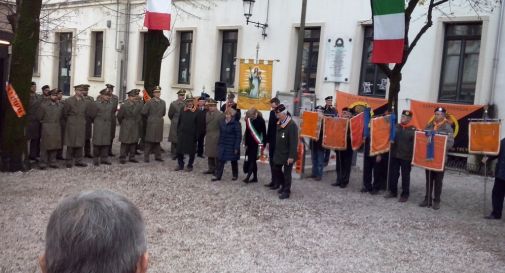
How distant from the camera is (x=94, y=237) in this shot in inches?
65.5

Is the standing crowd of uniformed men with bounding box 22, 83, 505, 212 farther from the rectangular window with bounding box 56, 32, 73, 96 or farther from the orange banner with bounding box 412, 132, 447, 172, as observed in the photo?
the rectangular window with bounding box 56, 32, 73, 96

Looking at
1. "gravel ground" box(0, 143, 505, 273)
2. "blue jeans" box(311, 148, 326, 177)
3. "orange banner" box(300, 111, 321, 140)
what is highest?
"orange banner" box(300, 111, 321, 140)

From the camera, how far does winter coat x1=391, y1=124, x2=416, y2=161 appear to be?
9.73 metres

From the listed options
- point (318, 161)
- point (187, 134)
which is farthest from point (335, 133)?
point (187, 134)

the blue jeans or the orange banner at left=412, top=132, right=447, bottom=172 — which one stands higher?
the orange banner at left=412, top=132, right=447, bottom=172

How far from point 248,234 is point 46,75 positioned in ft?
80.7

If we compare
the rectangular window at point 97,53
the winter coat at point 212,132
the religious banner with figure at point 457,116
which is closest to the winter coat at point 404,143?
the winter coat at point 212,132

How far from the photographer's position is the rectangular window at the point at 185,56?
73.2 feet

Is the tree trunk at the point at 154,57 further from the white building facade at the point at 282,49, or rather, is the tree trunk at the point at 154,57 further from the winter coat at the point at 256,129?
the white building facade at the point at 282,49

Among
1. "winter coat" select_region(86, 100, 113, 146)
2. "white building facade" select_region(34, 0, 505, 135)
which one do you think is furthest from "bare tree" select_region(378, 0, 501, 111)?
"winter coat" select_region(86, 100, 113, 146)

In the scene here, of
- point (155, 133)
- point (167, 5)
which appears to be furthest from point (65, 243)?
point (167, 5)

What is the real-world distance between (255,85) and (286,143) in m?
4.67

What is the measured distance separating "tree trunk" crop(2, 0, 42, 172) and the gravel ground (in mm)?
483

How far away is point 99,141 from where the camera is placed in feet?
38.1
